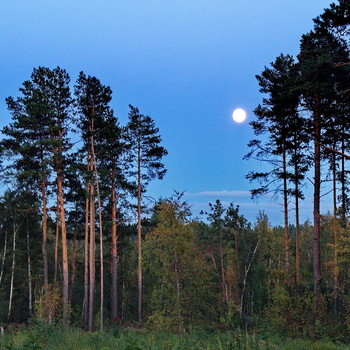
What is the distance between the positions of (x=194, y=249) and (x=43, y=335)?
30.0ft

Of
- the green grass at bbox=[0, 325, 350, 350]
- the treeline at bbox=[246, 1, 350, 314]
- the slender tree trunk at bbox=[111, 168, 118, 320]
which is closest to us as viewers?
the green grass at bbox=[0, 325, 350, 350]

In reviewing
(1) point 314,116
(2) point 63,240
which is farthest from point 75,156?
(1) point 314,116

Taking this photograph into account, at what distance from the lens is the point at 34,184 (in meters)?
26.7

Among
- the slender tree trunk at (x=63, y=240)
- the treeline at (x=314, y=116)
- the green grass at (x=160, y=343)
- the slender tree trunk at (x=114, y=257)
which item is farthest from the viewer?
the slender tree trunk at (x=114, y=257)

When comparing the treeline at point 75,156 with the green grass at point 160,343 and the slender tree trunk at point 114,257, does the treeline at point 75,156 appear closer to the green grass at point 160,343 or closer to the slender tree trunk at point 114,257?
the slender tree trunk at point 114,257

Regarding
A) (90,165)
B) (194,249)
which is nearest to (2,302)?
(90,165)

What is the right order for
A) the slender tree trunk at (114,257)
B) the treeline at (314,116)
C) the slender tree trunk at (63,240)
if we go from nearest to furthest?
the treeline at (314,116) < the slender tree trunk at (63,240) < the slender tree trunk at (114,257)

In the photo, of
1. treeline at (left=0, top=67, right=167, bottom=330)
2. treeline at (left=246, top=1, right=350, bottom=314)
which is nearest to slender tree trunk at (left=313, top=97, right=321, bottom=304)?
treeline at (left=246, top=1, right=350, bottom=314)

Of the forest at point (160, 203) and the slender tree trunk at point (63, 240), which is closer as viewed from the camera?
the forest at point (160, 203)

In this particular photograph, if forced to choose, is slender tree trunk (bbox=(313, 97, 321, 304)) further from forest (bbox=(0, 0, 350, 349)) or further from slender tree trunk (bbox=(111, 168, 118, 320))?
slender tree trunk (bbox=(111, 168, 118, 320))

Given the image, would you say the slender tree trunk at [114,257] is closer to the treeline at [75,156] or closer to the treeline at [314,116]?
the treeline at [75,156]

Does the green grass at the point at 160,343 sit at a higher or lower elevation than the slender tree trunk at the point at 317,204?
lower

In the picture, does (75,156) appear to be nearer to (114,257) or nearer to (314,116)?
(114,257)

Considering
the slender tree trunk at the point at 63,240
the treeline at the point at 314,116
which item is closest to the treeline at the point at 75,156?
the slender tree trunk at the point at 63,240
